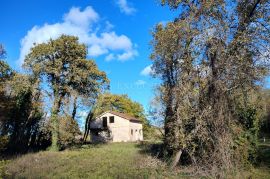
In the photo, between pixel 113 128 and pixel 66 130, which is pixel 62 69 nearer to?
pixel 66 130

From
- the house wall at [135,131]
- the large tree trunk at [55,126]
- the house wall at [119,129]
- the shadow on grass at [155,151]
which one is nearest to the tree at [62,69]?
the large tree trunk at [55,126]

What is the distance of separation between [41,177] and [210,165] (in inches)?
307

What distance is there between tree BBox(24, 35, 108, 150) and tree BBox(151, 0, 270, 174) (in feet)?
59.2

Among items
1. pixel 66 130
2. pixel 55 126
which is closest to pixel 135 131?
pixel 66 130

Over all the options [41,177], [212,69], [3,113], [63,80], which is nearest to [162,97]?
[212,69]

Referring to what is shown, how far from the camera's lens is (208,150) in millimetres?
12008

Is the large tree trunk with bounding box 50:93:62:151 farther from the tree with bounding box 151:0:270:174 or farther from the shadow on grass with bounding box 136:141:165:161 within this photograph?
the tree with bounding box 151:0:270:174

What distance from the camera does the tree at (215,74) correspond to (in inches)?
439

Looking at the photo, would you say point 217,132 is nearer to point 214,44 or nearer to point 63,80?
point 214,44

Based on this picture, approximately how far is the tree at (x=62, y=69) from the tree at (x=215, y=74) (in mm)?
18054

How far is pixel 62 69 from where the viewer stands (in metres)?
29.5

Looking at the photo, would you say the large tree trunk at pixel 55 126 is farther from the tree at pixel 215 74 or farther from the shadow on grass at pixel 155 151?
the tree at pixel 215 74

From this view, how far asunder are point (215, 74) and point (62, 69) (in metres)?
21.5

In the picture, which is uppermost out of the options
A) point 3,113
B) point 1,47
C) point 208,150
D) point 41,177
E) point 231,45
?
point 1,47
